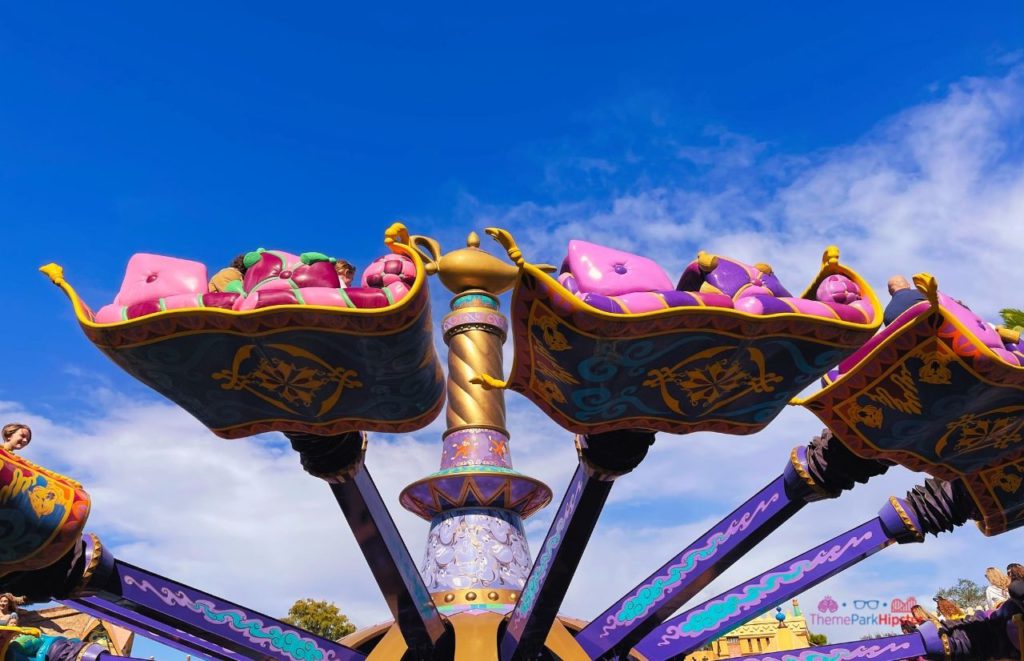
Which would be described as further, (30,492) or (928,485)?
(928,485)

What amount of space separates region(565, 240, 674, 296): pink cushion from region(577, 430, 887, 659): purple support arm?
2.40 meters

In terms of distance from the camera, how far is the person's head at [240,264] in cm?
417

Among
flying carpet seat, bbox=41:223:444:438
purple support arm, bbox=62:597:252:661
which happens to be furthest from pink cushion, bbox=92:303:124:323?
purple support arm, bbox=62:597:252:661

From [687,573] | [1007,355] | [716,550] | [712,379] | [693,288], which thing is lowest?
[687,573]

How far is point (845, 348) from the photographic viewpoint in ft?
13.3

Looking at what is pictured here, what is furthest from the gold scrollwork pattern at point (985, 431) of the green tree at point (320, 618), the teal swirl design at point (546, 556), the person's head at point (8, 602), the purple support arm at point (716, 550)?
the green tree at point (320, 618)

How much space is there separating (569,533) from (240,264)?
2.42 metres

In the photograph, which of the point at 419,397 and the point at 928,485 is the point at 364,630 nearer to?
the point at 419,397

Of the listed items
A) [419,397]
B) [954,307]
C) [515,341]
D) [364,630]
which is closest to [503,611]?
[364,630]

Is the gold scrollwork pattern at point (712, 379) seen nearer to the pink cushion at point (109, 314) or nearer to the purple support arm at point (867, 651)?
the pink cushion at point (109, 314)

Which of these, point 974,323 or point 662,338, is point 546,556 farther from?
point 974,323

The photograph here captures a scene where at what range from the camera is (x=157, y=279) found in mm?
3943

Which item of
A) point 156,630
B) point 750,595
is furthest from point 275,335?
point 750,595

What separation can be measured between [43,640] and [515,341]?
153 inches
